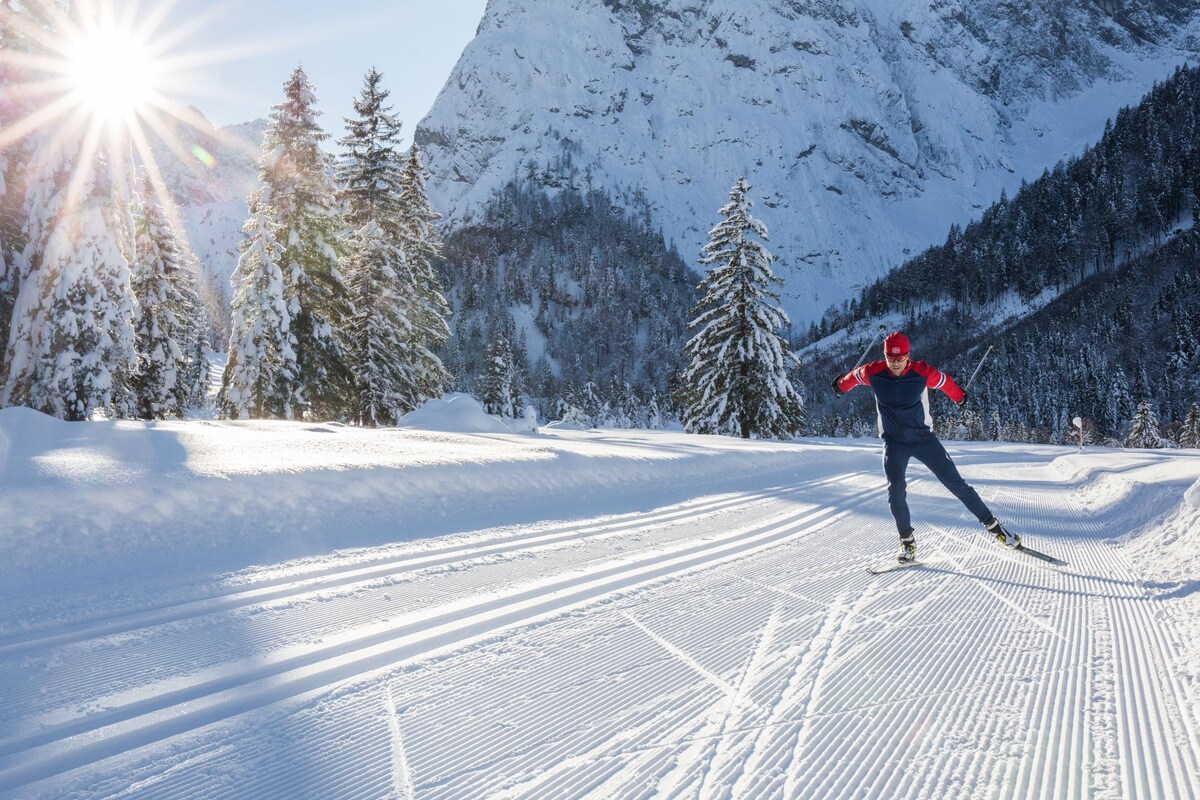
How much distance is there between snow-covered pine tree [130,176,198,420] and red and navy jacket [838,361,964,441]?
26286 millimetres

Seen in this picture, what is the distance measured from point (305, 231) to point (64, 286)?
260 inches

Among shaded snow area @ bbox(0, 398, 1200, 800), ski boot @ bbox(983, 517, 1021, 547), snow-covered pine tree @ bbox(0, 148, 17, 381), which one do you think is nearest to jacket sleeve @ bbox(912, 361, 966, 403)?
ski boot @ bbox(983, 517, 1021, 547)

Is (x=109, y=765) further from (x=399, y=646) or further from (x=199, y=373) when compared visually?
(x=199, y=373)

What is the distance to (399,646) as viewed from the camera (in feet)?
10.3

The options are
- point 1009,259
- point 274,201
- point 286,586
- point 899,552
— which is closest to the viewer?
point 286,586

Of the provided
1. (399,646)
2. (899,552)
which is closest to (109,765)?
(399,646)

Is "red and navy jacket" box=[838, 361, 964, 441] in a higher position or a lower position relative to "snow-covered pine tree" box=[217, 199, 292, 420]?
lower

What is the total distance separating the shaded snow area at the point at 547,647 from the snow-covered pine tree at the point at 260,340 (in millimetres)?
12371

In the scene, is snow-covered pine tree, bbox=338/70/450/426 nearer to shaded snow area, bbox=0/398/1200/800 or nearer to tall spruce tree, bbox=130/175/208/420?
tall spruce tree, bbox=130/175/208/420

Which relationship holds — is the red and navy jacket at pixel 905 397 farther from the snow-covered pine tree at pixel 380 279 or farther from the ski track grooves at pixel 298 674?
the snow-covered pine tree at pixel 380 279

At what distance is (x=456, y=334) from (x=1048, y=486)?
415 feet

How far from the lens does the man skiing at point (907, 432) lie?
498 cm

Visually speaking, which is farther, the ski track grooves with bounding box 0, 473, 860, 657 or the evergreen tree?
the evergreen tree

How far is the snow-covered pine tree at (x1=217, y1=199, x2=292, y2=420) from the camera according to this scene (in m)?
18.2
